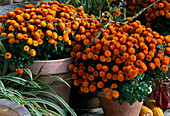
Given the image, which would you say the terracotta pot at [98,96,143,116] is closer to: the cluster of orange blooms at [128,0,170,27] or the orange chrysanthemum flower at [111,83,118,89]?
the orange chrysanthemum flower at [111,83,118,89]

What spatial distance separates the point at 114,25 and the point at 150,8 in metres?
0.45

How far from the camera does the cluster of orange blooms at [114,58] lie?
68.4 inches

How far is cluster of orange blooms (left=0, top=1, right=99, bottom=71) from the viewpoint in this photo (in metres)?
1.65

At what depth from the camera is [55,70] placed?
1.76 m

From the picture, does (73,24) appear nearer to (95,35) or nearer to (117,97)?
(95,35)

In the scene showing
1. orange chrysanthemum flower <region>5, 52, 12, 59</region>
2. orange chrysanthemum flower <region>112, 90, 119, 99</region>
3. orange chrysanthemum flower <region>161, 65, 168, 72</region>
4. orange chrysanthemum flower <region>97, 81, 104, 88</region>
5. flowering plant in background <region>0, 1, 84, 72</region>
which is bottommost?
orange chrysanthemum flower <region>112, 90, 119, 99</region>

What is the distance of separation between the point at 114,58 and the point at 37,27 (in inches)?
22.3

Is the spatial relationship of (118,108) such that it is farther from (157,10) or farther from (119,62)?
(157,10)

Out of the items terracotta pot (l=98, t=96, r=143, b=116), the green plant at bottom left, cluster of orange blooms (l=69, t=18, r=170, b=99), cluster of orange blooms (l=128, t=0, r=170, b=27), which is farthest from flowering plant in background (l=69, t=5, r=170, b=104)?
cluster of orange blooms (l=128, t=0, r=170, b=27)

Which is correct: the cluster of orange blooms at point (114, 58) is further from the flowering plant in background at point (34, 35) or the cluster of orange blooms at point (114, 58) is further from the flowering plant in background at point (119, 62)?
the flowering plant in background at point (34, 35)

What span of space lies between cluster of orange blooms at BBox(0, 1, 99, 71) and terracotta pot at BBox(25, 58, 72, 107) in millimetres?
108

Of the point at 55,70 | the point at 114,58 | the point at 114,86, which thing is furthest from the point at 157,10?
the point at 55,70

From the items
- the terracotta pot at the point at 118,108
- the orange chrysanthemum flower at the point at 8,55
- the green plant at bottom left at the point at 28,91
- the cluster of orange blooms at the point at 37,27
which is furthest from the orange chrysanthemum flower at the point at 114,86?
the orange chrysanthemum flower at the point at 8,55

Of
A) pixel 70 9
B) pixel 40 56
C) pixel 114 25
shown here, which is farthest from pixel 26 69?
pixel 114 25
